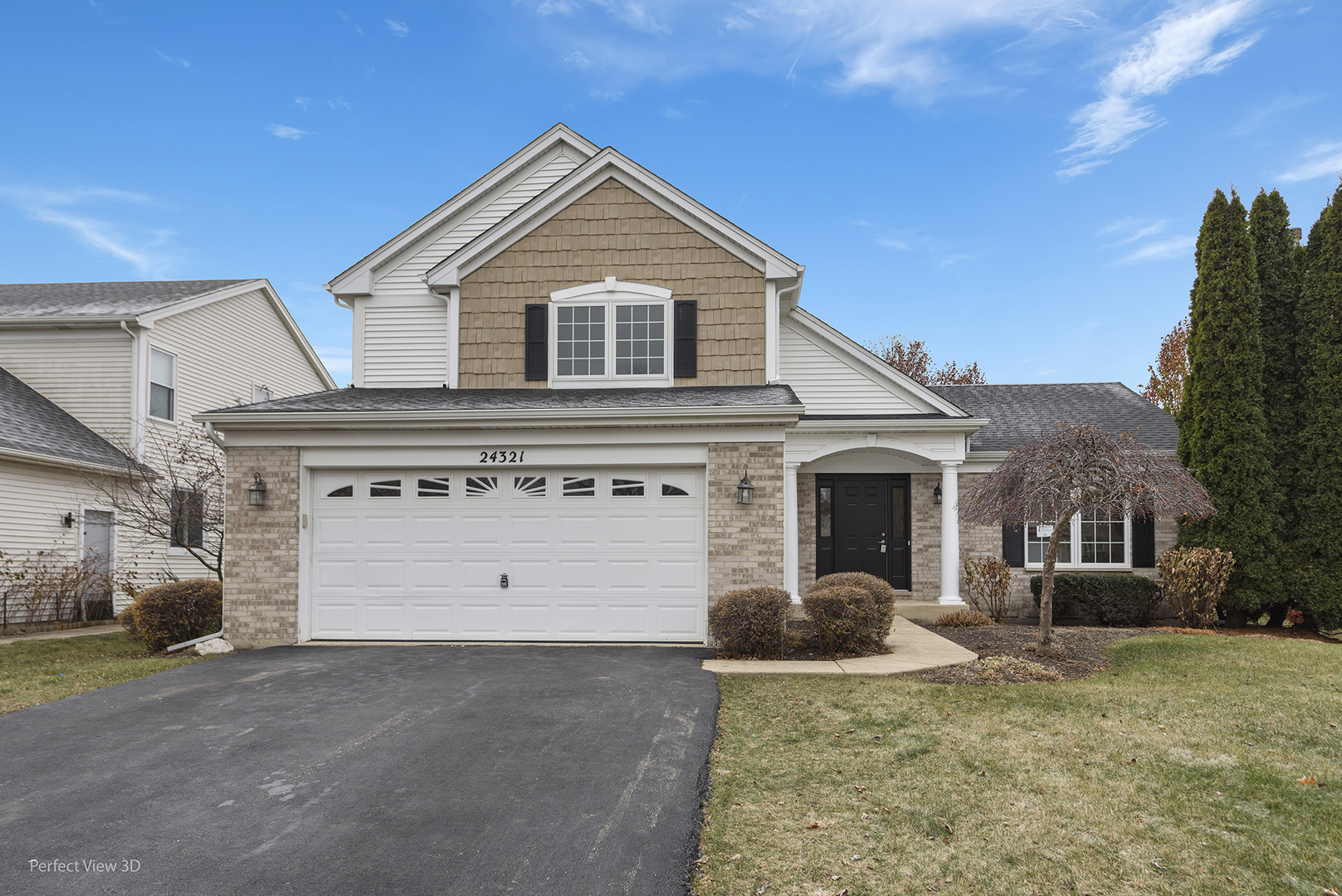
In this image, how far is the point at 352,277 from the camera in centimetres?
1329

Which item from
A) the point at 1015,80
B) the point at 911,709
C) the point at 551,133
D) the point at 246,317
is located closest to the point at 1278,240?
the point at 1015,80

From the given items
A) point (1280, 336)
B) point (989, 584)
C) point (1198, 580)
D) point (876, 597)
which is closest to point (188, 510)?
point (876, 597)

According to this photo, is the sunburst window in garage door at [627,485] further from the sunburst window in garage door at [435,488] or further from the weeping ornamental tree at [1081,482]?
the weeping ornamental tree at [1081,482]

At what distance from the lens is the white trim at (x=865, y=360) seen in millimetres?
13891

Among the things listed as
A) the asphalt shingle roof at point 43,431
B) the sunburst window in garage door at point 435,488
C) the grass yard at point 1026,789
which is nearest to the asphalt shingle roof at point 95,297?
the asphalt shingle roof at point 43,431

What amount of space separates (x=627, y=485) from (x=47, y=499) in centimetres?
1206

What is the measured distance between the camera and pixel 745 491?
9.76m

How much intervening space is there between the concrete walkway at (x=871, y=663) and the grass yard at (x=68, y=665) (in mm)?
6748

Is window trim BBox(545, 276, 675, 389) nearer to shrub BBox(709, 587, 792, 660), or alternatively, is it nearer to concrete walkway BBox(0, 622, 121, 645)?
shrub BBox(709, 587, 792, 660)

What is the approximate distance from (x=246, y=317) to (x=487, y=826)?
19773 mm

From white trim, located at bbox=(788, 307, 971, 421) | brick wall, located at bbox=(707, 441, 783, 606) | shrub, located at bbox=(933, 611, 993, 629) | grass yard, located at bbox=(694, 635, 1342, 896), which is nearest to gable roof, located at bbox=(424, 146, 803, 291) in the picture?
white trim, located at bbox=(788, 307, 971, 421)

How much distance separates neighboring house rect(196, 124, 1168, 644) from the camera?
1014 cm

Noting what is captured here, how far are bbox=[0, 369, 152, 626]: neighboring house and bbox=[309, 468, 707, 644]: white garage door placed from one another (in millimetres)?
7619

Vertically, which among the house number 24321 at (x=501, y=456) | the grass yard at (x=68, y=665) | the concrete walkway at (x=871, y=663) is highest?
the house number 24321 at (x=501, y=456)
